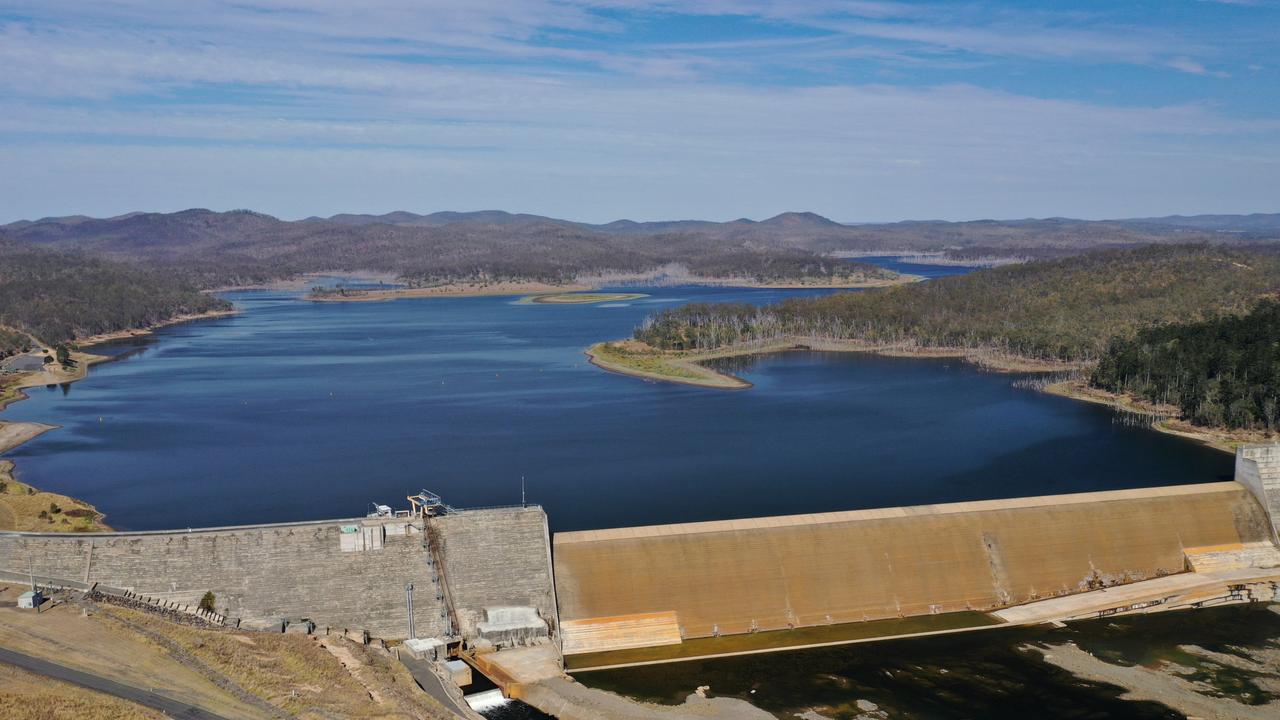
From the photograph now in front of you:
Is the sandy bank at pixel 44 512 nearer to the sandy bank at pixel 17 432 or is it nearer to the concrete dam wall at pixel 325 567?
the concrete dam wall at pixel 325 567

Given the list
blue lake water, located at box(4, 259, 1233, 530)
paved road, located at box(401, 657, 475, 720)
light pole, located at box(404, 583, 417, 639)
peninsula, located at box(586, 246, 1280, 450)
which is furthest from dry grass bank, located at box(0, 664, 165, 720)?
peninsula, located at box(586, 246, 1280, 450)

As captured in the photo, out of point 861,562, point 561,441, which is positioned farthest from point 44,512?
point 861,562

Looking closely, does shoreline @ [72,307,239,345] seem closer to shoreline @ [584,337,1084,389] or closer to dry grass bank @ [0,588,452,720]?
shoreline @ [584,337,1084,389]

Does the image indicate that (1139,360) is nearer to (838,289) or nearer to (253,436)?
(253,436)

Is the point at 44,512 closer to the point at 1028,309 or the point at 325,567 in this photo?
the point at 325,567

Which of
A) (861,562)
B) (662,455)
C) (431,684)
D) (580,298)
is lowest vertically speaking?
(431,684)

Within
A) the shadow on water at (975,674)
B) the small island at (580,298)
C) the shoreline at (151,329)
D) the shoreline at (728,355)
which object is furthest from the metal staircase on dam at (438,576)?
the small island at (580,298)

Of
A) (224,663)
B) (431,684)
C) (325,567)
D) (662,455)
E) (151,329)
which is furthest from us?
(151,329)
